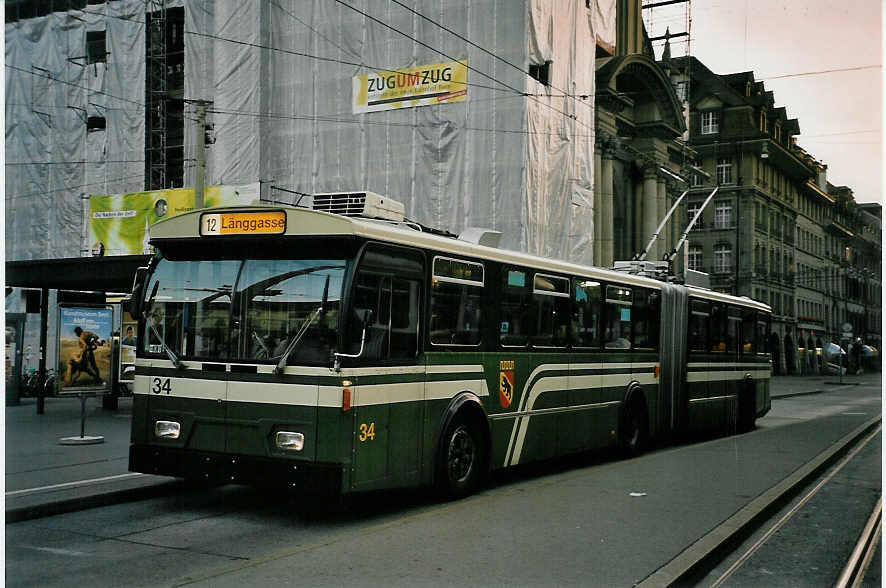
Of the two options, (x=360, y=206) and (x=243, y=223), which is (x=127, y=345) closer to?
(x=360, y=206)

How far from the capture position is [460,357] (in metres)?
10.0

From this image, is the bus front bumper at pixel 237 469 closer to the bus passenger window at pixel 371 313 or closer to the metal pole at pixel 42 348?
the bus passenger window at pixel 371 313

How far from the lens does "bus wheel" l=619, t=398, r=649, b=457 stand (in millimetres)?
14195

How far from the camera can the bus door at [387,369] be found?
27.7 ft

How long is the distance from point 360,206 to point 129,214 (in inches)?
999

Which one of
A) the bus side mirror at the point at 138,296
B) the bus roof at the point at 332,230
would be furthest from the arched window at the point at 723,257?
the bus side mirror at the point at 138,296

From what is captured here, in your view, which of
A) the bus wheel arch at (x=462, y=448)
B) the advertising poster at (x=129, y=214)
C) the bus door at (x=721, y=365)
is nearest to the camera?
the bus wheel arch at (x=462, y=448)

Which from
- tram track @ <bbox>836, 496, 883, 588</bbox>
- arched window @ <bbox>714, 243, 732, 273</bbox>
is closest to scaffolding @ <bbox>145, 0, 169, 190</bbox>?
arched window @ <bbox>714, 243, 732, 273</bbox>

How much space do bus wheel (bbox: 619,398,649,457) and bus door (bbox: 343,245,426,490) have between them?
5655mm

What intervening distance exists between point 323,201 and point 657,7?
38.1ft

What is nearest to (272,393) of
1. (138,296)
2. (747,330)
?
(138,296)

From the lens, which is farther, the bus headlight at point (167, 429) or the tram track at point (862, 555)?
the bus headlight at point (167, 429)

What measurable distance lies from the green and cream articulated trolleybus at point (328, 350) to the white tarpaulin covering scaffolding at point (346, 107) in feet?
48.2

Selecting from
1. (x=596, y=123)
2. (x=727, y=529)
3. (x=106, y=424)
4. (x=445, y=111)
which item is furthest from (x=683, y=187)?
(x=727, y=529)
